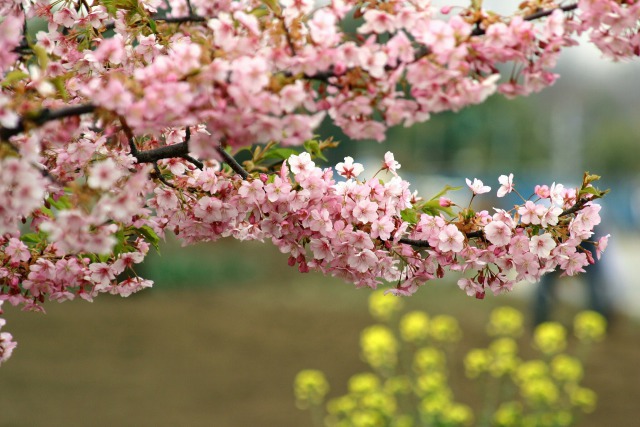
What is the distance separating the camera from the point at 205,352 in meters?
8.19

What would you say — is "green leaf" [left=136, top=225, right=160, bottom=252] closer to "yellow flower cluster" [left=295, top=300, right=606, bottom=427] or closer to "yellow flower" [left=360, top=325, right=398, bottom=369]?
"yellow flower cluster" [left=295, top=300, right=606, bottom=427]

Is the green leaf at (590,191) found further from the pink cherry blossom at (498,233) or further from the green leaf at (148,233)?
the green leaf at (148,233)

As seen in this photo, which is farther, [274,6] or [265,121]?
[274,6]

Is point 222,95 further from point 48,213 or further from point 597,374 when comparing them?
point 597,374

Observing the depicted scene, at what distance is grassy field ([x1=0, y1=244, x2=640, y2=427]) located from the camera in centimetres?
659

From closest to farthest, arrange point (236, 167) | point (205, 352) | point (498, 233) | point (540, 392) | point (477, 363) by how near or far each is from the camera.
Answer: point (498, 233)
point (236, 167)
point (540, 392)
point (477, 363)
point (205, 352)

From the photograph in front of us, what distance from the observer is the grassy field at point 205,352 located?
21.6 feet

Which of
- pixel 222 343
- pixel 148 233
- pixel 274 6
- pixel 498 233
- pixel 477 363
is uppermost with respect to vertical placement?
pixel 274 6

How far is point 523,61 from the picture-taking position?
138 centimetres

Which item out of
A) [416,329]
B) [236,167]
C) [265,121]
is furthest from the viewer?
[416,329]

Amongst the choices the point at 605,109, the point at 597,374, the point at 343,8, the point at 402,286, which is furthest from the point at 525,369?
the point at 605,109

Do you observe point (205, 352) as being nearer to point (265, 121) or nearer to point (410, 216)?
point (410, 216)

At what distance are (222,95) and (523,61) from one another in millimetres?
549

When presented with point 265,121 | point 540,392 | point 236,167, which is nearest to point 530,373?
point 540,392
